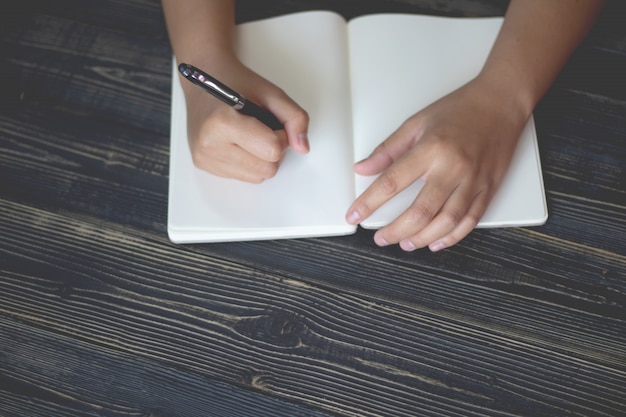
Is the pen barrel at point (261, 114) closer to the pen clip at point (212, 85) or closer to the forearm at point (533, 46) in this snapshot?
the pen clip at point (212, 85)

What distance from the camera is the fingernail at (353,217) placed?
2.64 ft

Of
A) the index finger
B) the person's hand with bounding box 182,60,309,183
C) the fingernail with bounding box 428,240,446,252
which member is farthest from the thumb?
the fingernail with bounding box 428,240,446,252

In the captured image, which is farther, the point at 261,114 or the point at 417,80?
the point at 417,80

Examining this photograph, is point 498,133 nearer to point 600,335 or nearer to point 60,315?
point 600,335

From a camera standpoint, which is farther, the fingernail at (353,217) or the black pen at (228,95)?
the fingernail at (353,217)

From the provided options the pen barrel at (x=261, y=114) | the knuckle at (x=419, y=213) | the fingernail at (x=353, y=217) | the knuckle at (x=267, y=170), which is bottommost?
the fingernail at (x=353, y=217)

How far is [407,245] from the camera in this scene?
2.74 feet

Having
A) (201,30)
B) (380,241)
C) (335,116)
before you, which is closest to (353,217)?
(380,241)

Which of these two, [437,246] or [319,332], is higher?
[437,246]

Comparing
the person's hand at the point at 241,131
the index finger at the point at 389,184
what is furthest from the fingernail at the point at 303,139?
the index finger at the point at 389,184

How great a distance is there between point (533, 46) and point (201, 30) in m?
0.48

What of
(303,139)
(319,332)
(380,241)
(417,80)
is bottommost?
(319,332)

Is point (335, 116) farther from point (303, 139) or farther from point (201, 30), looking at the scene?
point (201, 30)

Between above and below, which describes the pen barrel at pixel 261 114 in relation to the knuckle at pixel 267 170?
above
